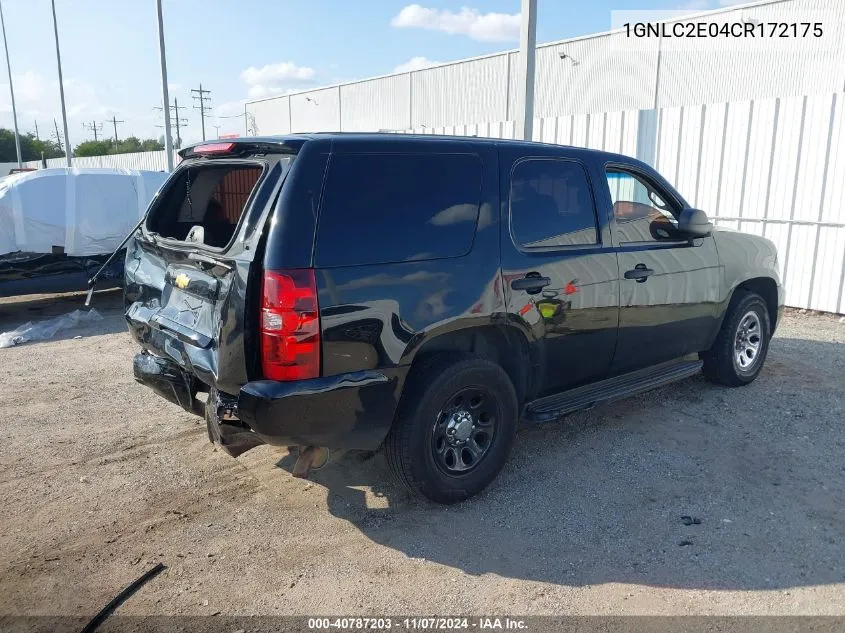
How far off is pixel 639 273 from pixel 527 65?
5289 millimetres

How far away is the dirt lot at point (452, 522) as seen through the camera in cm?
306

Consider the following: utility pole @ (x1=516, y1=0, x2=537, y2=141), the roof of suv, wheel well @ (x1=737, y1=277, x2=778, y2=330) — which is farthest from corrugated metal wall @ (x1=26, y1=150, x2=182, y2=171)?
the roof of suv

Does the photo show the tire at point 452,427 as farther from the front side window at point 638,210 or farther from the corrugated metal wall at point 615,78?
the corrugated metal wall at point 615,78

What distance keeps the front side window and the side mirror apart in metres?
0.12

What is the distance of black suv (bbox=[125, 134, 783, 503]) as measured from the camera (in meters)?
3.10

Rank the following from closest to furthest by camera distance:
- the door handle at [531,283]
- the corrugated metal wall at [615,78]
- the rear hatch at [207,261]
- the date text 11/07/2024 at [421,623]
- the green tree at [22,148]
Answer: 1. the date text 11/07/2024 at [421,623]
2. the rear hatch at [207,261]
3. the door handle at [531,283]
4. the corrugated metal wall at [615,78]
5. the green tree at [22,148]

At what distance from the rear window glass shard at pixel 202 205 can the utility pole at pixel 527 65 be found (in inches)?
209

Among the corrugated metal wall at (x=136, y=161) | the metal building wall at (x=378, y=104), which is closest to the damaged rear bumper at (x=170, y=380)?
the metal building wall at (x=378, y=104)

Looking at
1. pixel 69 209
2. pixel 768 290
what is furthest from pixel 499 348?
pixel 69 209

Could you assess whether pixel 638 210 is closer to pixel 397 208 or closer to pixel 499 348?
pixel 499 348

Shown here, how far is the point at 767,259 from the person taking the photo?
5.76m

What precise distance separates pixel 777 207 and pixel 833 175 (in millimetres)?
761

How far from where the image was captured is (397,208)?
11.2 ft

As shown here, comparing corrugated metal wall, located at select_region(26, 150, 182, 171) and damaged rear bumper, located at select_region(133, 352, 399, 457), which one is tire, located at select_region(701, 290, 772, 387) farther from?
corrugated metal wall, located at select_region(26, 150, 182, 171)
